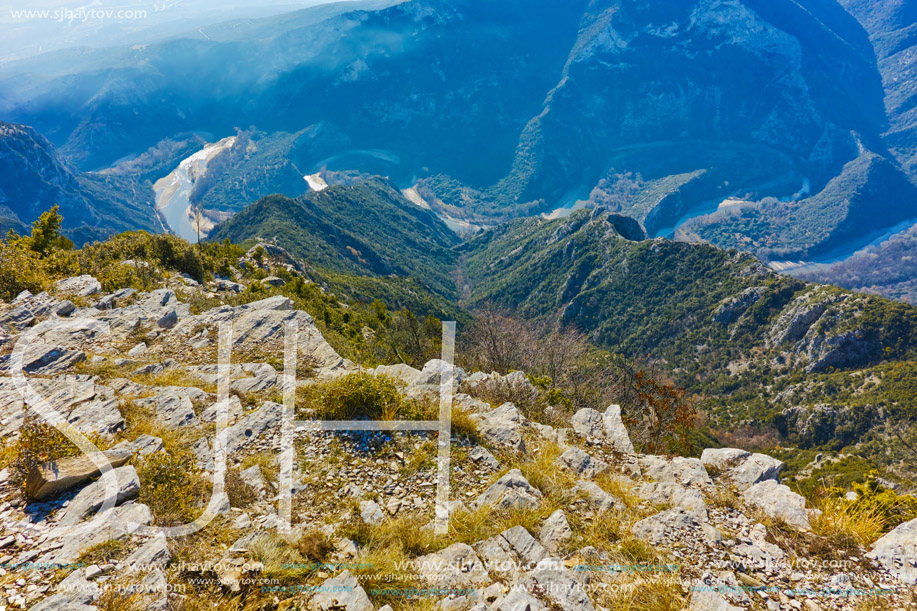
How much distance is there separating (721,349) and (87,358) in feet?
318

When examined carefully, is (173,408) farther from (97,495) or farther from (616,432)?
(616,432)

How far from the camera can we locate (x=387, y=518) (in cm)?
711

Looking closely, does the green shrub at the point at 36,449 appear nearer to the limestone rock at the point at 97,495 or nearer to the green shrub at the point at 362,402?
the limestone rock at the point at 97,495

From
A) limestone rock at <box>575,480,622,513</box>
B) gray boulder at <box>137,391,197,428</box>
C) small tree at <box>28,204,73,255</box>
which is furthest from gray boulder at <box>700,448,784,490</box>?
small tree at <box>28,204,73,255</box>

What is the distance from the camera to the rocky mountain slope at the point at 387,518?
5.48 meters

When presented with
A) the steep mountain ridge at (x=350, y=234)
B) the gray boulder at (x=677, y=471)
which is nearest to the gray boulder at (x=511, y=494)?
the gray boulder at (x=677, y=471)

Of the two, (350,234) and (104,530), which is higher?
(104,530)

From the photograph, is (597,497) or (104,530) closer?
(104,530)

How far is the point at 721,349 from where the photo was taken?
273 feet

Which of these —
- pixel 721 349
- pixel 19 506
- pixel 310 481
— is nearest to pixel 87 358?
pixel 19 506

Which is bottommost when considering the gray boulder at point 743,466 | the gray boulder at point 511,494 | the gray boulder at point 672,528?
the gray boulder at point 743,466

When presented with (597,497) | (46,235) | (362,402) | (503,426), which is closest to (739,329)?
(503,426)

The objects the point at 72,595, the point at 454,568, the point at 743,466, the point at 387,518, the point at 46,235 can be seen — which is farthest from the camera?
the point at 46,235

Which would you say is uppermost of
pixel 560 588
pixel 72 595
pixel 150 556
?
pixel 72 595
